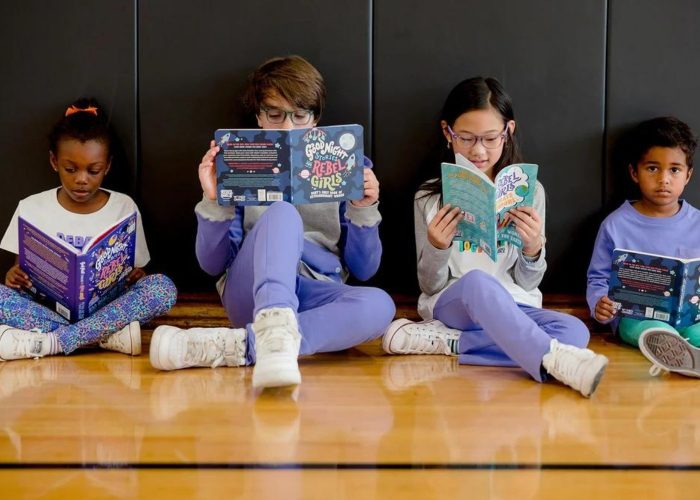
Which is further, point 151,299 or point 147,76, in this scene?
point 147,76

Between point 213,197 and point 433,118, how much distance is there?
88 centimetres

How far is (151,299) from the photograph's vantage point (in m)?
2.44

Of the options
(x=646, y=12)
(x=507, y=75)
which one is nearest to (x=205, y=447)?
(x=507, y=75)

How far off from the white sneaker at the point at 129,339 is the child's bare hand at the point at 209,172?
459mm

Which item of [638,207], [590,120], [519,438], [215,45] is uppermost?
[215,45]

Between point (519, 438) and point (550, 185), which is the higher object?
point (550, 185)

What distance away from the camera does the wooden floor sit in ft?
4.55

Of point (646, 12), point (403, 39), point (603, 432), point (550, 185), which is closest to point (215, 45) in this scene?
point (403, 39)

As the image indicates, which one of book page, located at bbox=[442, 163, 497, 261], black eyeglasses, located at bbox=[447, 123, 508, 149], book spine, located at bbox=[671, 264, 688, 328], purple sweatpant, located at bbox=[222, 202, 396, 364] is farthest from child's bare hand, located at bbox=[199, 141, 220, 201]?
book spine, located at bbox=[671, 264, 688, 328]

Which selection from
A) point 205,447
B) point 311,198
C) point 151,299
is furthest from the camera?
point 151,299

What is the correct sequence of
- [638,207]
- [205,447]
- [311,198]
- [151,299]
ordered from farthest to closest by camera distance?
[638,207] < [151,299] < [311,198] < [205,447]

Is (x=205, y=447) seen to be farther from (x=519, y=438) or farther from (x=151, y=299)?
(x=151, y=299)

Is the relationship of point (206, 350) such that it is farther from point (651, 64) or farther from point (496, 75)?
point (651, 64)

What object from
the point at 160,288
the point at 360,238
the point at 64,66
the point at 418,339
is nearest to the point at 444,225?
the point at 360,238
